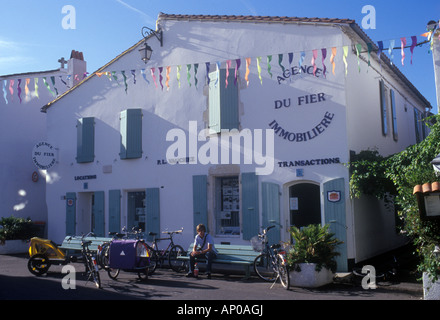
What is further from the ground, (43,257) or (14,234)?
(14,234)

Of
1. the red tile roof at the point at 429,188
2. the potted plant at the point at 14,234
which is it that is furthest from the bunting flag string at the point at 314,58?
the potted plant at the point at 14,234

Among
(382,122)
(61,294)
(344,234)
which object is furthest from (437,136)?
(61,294)

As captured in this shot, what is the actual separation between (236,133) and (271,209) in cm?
214

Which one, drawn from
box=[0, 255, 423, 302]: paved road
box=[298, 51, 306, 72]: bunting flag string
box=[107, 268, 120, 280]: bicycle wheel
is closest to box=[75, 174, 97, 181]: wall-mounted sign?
box=[0, 255, 423, 302]: paved road

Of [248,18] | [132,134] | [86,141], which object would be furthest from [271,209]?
[86,141]

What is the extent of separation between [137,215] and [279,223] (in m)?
4.92

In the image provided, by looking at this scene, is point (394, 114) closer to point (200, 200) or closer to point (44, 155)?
point (200, 200)

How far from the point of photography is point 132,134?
13234 mm

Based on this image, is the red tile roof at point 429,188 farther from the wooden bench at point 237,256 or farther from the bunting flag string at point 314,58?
the bunting flag string at point 314,58

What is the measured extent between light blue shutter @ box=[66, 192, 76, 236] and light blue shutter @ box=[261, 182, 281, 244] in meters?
7.05

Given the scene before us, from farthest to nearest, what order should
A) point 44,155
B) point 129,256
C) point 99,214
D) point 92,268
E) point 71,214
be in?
point 71,214
point 44,155
point 99,214
point 129,256
point 92,268

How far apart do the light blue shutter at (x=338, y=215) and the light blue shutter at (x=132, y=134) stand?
19.1 feet

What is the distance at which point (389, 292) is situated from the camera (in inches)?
305

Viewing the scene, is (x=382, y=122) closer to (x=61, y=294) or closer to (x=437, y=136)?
(x=437, y=136)
